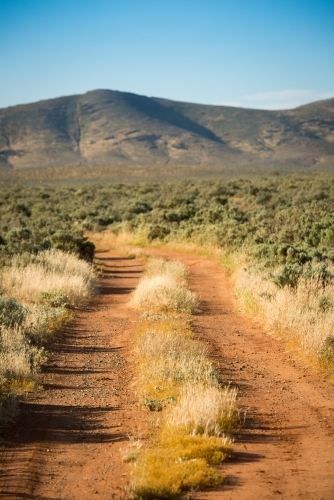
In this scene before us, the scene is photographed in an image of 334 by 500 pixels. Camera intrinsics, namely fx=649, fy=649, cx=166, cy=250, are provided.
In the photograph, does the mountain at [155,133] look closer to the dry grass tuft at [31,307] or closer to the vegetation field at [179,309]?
the vegetation field at [179,309]

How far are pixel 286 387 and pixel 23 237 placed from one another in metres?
A: 14.6

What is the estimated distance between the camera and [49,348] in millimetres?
11047

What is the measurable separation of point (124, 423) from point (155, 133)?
483ft

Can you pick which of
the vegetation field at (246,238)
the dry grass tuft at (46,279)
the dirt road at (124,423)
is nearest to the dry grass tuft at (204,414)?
the dirt road at (124,423)

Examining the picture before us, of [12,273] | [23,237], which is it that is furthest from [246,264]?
[23,237]

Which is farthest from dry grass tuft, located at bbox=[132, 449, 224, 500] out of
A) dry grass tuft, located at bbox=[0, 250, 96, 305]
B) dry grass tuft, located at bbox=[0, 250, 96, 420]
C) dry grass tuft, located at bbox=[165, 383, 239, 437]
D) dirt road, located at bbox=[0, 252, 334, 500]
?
dry grass tuft, located at bbox=[0, 250, 96, 305]

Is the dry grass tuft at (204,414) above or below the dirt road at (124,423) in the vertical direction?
above

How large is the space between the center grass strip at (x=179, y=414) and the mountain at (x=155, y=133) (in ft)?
368

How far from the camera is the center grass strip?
585 cm

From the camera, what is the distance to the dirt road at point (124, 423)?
5.95 metres

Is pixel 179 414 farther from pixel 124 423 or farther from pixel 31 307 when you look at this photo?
pixel 31 307

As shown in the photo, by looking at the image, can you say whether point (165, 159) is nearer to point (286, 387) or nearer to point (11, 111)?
point (11, 111)

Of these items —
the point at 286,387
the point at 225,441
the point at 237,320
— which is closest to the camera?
the point at 225,441

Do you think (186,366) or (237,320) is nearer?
(186,366)
